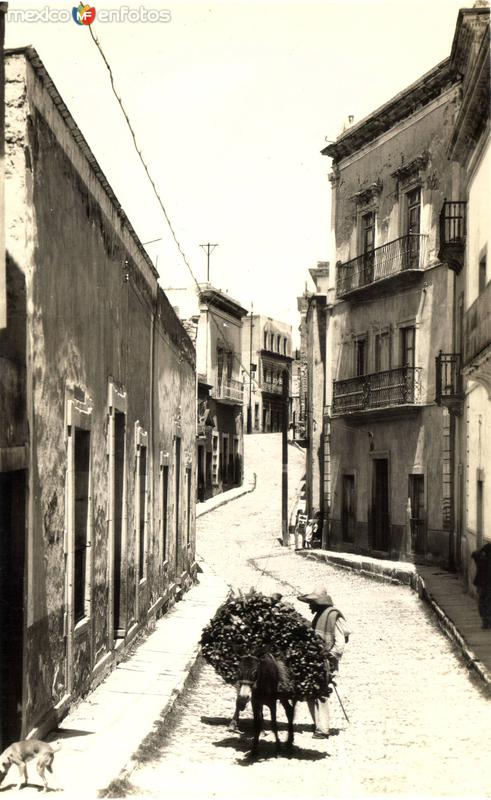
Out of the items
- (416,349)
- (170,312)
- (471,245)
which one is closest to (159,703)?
(170,312)

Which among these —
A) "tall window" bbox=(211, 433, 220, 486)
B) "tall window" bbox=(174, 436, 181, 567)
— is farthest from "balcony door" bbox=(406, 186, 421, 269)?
"tall window" bbox=(211, 433, 220, 486)

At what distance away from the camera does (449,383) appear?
21500mm

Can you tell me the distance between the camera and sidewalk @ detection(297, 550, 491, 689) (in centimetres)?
1183

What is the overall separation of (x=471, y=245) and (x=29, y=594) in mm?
13031

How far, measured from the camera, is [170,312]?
51.0 feet

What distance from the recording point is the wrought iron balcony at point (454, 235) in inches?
756

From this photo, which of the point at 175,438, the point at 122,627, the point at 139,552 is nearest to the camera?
the point at 122,627

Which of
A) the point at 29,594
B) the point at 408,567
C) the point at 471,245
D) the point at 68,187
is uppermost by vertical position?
the point at 471,245

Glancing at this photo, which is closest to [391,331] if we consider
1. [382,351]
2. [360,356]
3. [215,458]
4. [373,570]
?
[382,351]

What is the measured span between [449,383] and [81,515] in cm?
1395

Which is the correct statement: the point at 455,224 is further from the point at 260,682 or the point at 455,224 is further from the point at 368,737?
the point at 260,682

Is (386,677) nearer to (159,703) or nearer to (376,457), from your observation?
(159,703)

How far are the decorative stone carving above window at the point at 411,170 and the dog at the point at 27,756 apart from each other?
19296mm

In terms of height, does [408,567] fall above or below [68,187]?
below
